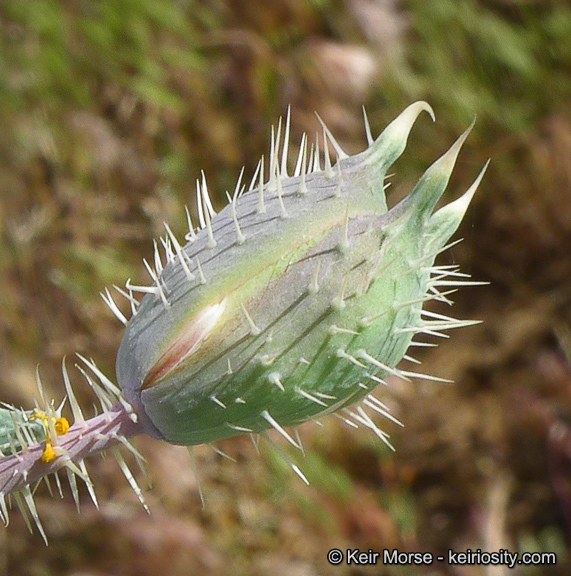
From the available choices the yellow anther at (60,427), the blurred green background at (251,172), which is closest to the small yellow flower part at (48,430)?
the yellow anther at (60,427)


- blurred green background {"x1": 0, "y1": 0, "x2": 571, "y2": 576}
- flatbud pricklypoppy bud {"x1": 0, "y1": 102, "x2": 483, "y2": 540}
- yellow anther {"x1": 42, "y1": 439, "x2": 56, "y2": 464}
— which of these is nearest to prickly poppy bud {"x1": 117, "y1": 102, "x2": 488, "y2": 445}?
flatbud pricklypoppy bud {"x1": 0, "y1": 102, "x2": 483, "y2": 540}

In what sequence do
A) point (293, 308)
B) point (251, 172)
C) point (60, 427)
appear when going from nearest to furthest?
→ point (293, 308) → point (60, 427) → point (251, 172)

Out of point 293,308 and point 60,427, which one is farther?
point 60,427

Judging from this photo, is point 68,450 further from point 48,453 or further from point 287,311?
point 287,311

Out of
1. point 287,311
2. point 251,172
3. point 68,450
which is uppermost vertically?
point 287,311

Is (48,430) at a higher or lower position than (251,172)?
higher

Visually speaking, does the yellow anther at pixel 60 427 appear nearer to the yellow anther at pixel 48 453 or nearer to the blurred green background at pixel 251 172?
the yellow anther at pixel 48 453

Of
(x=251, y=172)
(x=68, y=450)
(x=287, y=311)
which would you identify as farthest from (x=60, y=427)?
(x=251, y=172)

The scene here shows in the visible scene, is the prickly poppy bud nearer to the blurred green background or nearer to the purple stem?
the purple stem

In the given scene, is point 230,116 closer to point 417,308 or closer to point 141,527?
point 141,527

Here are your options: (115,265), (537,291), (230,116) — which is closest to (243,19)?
(230,116)
